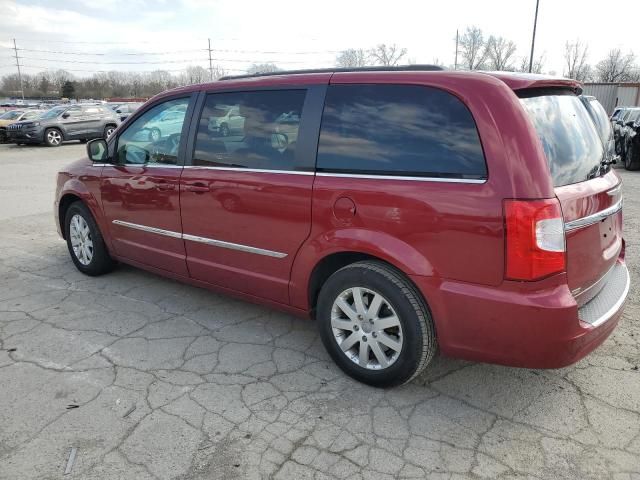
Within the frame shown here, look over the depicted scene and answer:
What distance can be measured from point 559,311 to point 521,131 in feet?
2.84

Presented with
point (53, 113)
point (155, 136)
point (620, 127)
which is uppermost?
point (155, 136)

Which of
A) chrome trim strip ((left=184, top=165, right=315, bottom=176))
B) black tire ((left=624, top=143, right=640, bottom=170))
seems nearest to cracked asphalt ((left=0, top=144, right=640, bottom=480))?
chrome trim strip ((left=184, top=165, right=315, bottom=176))

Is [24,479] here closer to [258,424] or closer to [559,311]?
[258,424]

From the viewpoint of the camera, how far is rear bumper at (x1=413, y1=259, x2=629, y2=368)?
242cm

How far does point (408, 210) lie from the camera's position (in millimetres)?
2660

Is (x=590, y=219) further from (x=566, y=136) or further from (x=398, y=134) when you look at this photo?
(x=398, y=134)

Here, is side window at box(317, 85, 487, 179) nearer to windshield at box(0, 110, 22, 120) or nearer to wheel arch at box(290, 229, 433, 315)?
wheel arch at box(290, 229, 433, 315)

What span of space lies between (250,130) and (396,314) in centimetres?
158

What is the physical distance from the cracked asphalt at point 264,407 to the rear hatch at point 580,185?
0.70 m

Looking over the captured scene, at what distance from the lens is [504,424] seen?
8.79 ft

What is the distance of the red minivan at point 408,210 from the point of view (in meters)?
2.44

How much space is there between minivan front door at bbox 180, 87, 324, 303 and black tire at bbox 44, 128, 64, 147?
2018 centimetres

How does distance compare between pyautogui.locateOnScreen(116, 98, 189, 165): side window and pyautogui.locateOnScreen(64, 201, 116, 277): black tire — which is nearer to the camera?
pyautogui.locateOnScreen(116, 98, 189, 165): side window

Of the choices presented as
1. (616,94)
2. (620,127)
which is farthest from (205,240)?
(616,94)
